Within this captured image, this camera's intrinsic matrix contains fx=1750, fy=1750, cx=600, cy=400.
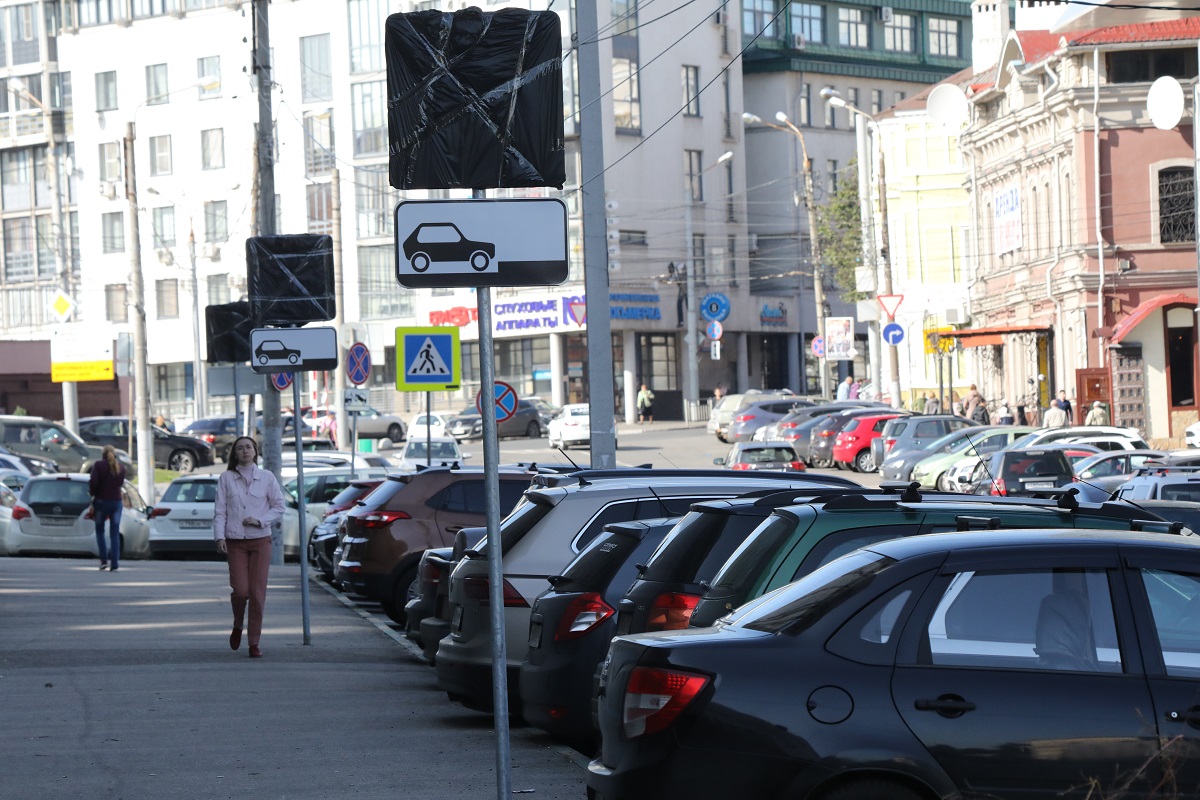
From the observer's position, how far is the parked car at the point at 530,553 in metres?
10.1

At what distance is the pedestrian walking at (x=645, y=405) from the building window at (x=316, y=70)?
19.7 metres

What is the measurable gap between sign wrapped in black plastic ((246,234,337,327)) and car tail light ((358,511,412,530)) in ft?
6.48

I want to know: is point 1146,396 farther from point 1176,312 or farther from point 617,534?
point 617,534

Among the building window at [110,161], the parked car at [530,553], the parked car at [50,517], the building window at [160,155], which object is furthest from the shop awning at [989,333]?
the building window at [110,161]

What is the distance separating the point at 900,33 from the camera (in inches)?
3506

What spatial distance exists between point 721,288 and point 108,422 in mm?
30501

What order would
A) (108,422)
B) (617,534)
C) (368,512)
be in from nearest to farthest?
(617,534)
(368,512)
(108,422)

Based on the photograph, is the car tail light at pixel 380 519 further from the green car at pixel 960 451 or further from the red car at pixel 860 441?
the red car at pixel 860 441

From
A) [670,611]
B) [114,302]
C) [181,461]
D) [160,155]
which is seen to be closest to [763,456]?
[181,461]

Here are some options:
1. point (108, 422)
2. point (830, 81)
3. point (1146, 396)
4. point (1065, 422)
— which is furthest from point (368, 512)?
point (830, 81)

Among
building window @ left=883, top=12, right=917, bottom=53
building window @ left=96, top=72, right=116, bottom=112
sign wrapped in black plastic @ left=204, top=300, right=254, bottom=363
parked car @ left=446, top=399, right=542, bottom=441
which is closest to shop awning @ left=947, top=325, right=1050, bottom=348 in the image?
parked car @ left=446, top=399, right=542, bottom=441

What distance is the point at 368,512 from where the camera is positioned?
55.6ft

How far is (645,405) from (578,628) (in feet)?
197

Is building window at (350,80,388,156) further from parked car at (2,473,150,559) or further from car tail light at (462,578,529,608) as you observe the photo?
car tail light at (462,578,529,608)
